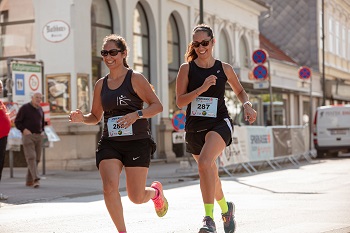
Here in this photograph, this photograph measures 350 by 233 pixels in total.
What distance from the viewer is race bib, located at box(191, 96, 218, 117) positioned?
786cm

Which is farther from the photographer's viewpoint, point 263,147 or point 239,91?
point 263,147

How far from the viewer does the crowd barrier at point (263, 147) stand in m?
20.5

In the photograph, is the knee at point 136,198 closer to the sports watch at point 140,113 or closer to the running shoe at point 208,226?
the running shoe at point 208,226

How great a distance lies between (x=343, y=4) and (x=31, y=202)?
51219 millimetres

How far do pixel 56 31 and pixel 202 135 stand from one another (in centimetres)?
1589

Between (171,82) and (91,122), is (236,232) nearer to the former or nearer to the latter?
(91,122)

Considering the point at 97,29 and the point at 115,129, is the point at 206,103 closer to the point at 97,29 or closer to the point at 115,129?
the point at 115,129

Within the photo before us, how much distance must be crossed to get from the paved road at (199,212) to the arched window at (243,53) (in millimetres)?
23054

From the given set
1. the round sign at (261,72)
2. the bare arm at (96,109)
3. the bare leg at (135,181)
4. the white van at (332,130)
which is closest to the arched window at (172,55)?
the round sign at (261,72)

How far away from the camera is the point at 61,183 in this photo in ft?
57.4

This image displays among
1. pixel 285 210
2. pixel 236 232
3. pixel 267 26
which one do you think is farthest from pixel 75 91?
pixel 267 26

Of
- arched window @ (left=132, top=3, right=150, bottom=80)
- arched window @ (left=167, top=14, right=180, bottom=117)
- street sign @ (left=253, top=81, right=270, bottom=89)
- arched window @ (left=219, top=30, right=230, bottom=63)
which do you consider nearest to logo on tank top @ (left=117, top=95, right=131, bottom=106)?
street sign @ (left=253, top=81, right=270, bottom=89)

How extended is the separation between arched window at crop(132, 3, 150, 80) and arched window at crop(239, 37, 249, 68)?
1102 cm

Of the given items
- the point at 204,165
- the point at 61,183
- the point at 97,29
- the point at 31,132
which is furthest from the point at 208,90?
the point at 97,29
